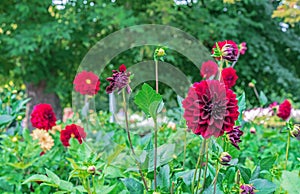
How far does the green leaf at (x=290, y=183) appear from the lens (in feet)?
2.37

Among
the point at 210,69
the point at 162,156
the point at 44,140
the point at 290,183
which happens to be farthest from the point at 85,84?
the point at 290,183

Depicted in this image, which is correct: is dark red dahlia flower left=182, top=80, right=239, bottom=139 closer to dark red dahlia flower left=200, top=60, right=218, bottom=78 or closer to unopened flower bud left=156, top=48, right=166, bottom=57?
unopened flower bud left=156, top=48, right=166, bottom=57

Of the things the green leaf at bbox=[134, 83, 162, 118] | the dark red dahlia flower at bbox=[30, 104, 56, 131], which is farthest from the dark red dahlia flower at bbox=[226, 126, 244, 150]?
the dark red dahlia flower at bbox=[30, 104, 56, 131]

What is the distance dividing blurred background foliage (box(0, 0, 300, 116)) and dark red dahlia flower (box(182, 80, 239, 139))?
3625 millimetres

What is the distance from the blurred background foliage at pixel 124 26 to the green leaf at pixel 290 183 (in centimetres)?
357

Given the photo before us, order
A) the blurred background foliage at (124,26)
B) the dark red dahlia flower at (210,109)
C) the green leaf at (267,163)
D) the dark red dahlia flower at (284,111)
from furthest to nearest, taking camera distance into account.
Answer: the blurred background foliage at (124,26) → the dark red dahlia flower at (284,111) → the green leaf at (267,163) → the dark red dahlia flower at (210,109)

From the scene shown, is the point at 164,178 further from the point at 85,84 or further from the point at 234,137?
the point at 85,84

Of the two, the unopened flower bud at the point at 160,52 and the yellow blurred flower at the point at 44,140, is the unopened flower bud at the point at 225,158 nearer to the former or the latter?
the unopened flower bud at the point at 160,52

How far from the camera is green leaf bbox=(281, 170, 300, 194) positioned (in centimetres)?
72

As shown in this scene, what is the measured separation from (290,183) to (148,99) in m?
0.27

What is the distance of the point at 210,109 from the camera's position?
0.66 m

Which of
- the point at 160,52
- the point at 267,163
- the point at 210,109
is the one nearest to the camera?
the point at 210,109

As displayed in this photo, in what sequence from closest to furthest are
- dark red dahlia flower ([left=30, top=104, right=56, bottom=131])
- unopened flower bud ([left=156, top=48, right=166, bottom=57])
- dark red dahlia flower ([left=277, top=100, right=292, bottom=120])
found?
1. unopened flower bud ([left=156, top=48, right=166, bottom=57])
2. dark red dahlia flower ([left=30, top=104, right=56, bottom=131])
3. dark red dahlia flower ([left=277, top=100, right=292, bottom=120])

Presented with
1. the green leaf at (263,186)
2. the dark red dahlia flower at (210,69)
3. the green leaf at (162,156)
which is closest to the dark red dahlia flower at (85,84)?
the dark red dahlia flower at (210,69)
